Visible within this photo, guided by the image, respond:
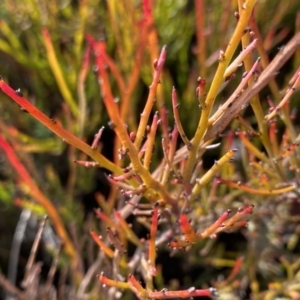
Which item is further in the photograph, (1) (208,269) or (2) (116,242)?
(1) (208,269)

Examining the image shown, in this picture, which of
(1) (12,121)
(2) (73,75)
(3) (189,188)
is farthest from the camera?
(1) (12,121)

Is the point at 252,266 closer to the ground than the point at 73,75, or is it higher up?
closer to the ground

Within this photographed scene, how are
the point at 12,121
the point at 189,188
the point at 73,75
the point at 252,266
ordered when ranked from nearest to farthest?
the point at 189,188, the point at 252,266, the point at 73,75, the point at 12,121

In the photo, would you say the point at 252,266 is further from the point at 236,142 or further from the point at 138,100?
the point at 138,100

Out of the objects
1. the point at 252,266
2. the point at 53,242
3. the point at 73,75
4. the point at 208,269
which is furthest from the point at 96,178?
the point at 252,266

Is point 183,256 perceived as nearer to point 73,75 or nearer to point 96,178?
point 96,178

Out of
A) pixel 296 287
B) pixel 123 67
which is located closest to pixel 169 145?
pixel 296 287

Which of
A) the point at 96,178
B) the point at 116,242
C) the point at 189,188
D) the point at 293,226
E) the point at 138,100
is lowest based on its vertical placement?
the point at 116,242
